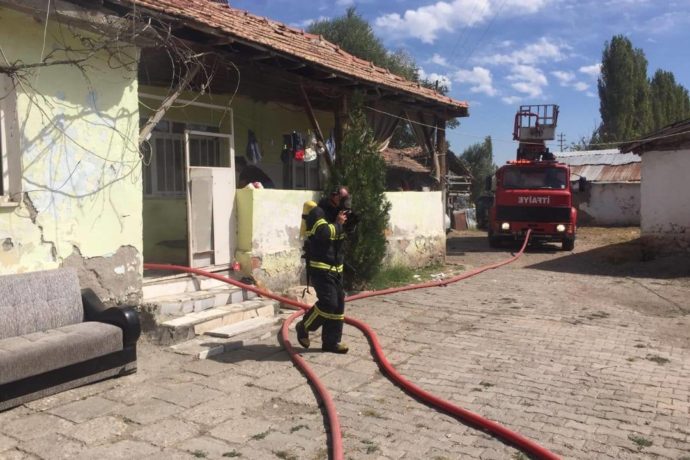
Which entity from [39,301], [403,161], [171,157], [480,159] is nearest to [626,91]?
[480,159]

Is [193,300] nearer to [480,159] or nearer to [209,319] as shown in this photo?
[209,319]

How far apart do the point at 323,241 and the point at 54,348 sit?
8.56 feet

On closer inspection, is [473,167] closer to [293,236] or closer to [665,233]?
[665,233]

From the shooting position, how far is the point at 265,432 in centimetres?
402

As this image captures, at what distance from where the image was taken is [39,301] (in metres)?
4.95

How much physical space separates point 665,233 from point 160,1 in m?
12.9

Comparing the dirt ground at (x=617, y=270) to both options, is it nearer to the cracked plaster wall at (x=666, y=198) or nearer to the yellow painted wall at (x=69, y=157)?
the cracked plaster wall at (x=666, y=198)

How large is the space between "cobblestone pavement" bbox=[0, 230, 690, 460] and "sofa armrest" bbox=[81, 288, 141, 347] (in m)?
0.40

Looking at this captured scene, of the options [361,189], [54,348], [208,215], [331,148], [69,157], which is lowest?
[54,348]

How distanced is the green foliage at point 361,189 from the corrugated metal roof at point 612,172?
2188 cm

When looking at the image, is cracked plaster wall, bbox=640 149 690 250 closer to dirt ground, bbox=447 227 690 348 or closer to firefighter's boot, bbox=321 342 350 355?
dirt ground, bbox=447 227 690 348

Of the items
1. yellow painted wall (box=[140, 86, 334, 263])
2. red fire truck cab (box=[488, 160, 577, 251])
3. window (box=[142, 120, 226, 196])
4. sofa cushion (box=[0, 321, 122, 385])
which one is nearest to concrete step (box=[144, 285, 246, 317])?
yellow painted wall (box=[140, 86, 334, 263])

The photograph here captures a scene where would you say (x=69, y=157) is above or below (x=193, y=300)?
above

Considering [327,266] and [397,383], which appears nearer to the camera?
[397,383]
